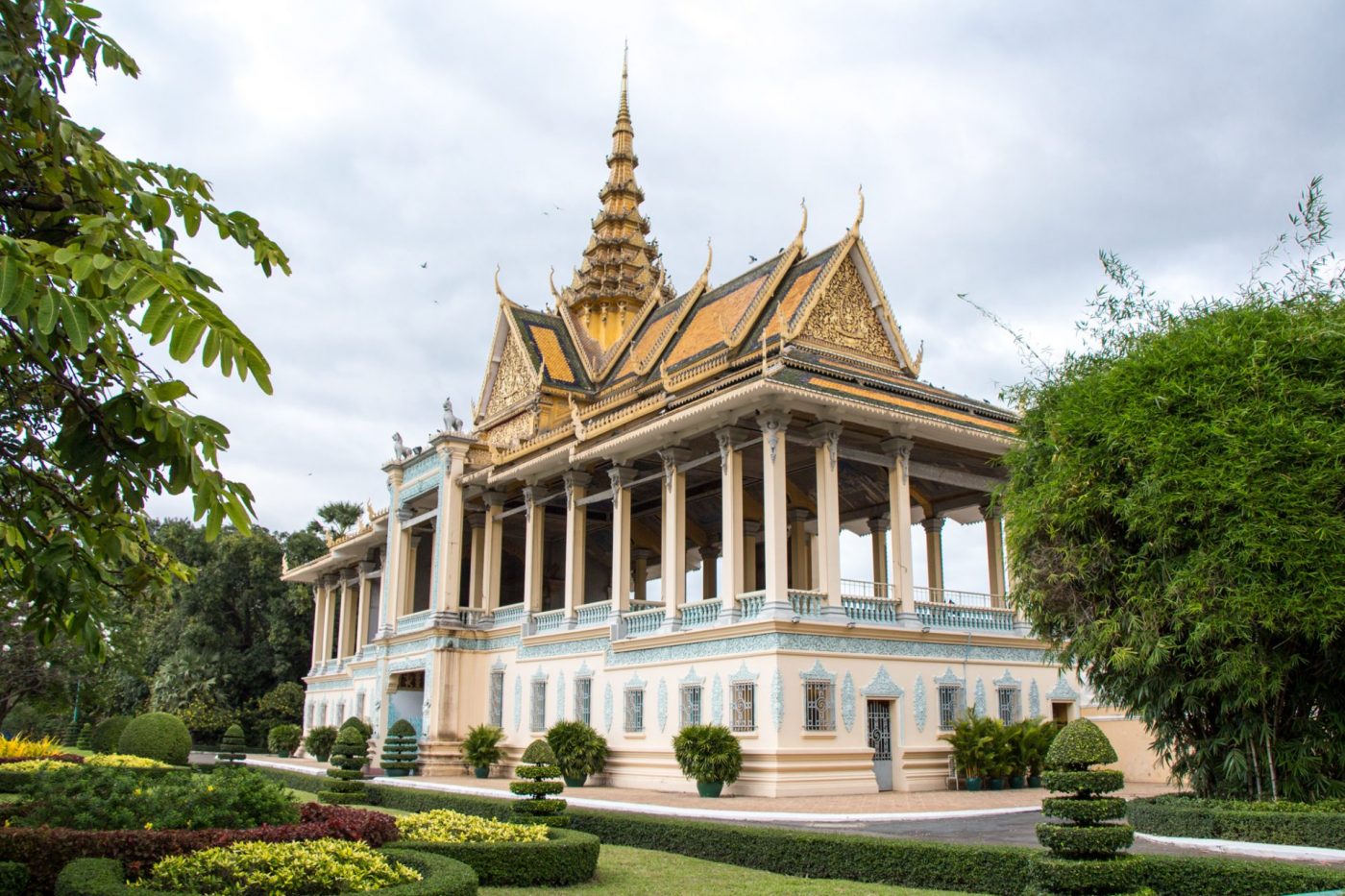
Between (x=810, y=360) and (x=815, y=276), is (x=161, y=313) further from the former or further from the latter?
(x=815, y=276)

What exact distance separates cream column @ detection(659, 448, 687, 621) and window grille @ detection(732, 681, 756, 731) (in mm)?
2421

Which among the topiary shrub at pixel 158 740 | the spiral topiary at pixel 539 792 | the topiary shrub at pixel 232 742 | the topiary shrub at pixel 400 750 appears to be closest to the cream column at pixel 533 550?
the topiary shrub at pixel 400 750

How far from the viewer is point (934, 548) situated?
25734mm

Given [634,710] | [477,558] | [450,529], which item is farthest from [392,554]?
[634,710]

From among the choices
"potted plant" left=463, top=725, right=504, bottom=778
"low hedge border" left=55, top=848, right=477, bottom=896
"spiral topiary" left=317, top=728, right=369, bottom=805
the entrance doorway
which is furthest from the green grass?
"potted plant" left=463, top=725, right=504, bottom=778

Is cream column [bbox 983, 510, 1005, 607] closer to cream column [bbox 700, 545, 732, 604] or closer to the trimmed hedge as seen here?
cream column [bbox 700, 545, 732, 604]

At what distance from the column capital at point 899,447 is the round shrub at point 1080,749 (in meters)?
13.2

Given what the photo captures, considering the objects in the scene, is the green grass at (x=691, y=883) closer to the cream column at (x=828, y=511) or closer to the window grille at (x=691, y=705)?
the window grille at (x=691, y=705)

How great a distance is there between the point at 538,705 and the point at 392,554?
8.04 m

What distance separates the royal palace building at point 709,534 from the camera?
1895 centimetres

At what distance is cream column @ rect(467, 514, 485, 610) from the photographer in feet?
92.7

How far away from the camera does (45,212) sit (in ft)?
19.7

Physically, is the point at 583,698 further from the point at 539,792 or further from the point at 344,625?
the point at 344,625

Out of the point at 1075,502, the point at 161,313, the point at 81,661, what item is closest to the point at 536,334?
the point at 81,661
